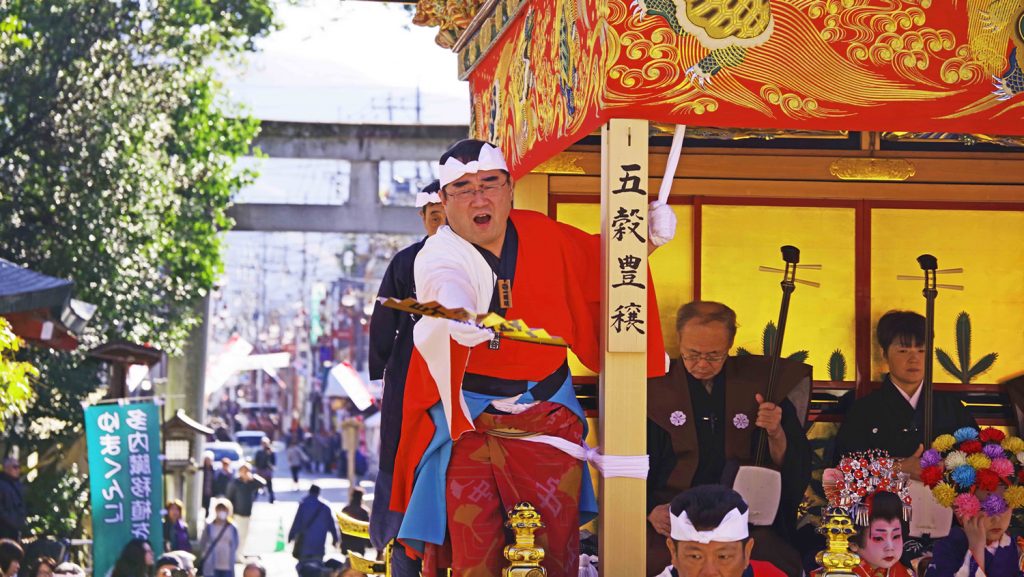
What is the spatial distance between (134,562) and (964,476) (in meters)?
8.63

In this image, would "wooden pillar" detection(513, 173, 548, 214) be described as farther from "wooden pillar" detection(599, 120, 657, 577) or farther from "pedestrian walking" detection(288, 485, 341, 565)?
"pedestrian walking" detection(288, 485, 341, 565)

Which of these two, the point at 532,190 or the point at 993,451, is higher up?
the point at 532,190

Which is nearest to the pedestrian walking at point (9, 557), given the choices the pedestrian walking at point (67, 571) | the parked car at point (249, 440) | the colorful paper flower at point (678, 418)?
the pedestrian walking at point (67, 571)

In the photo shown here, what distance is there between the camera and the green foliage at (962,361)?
6379 millimetres

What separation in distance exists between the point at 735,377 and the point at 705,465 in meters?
0.42

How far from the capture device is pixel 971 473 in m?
5.19

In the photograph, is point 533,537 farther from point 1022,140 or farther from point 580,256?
point 1022,140

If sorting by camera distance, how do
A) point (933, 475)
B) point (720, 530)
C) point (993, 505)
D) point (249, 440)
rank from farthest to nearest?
point (249, 440) → point (933, 475) → point (993, 505) → point (720, 530)

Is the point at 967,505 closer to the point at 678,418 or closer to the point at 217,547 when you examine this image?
the point at 678,418

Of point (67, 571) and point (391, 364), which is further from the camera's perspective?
point (67, 571)

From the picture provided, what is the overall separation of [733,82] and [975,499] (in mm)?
1754

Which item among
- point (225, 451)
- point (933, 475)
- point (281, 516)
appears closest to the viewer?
point (933, 475)

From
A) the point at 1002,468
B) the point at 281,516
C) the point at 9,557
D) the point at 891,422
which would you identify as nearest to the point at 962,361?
the point at 891,422

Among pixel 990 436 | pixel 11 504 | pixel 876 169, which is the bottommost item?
pixel 11 504
